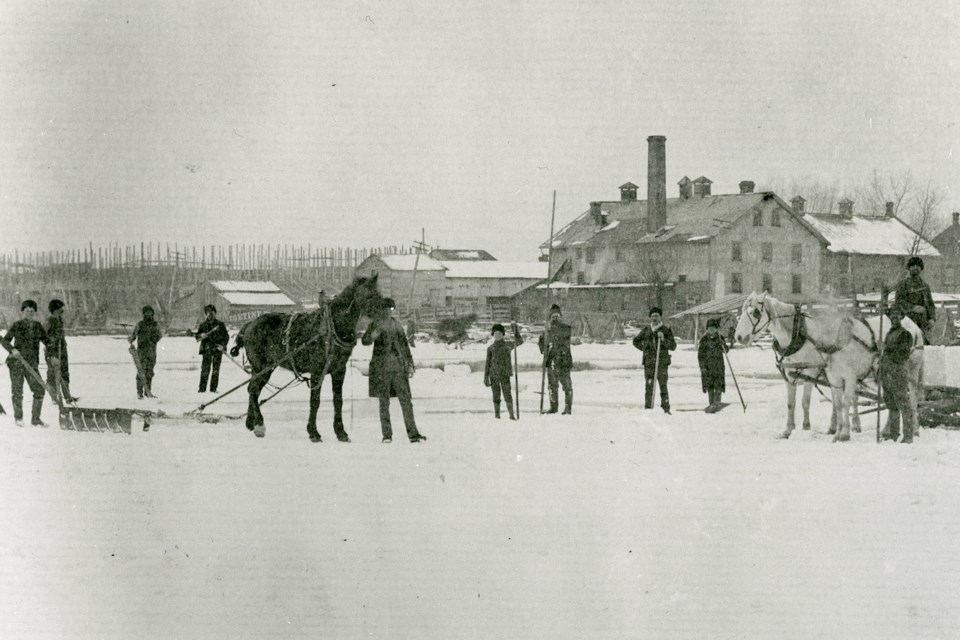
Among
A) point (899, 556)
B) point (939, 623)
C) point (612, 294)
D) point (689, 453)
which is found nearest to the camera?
point (939, 623)

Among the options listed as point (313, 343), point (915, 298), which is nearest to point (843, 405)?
point (915, 298)

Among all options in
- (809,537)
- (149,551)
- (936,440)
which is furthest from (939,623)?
(149,551)

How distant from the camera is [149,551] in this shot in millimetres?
7707

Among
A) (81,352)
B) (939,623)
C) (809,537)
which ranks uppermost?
(81,352)

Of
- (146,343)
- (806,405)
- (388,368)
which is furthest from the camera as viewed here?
(146,343)

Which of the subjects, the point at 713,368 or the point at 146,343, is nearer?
the point at 146,343

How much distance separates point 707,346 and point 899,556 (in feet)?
23.3

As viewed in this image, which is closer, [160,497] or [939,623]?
[939,623]

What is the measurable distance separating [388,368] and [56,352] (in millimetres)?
4263

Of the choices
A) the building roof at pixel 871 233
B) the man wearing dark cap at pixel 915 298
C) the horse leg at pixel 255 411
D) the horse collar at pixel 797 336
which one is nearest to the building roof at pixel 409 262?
the horse leg at pixel 255 411

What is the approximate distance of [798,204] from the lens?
16.1 m

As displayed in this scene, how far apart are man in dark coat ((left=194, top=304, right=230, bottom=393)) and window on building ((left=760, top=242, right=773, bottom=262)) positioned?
20.0 meters

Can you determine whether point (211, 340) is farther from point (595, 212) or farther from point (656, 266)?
point (656, 266)

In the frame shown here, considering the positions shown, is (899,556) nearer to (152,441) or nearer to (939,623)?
(939,623)
